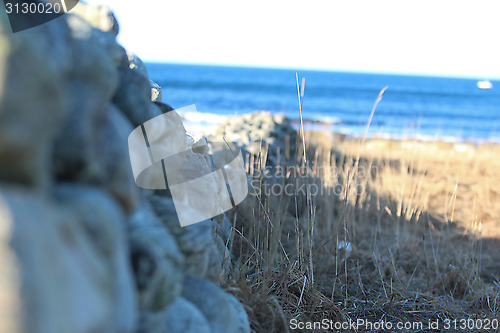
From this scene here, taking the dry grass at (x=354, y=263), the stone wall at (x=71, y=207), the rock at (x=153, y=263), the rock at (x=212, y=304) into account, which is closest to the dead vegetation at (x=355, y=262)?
the dry grass at (x=354, y=263)

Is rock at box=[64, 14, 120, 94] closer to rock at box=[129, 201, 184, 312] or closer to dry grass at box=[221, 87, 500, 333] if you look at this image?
rock at box=[129, 201, 184, 312]

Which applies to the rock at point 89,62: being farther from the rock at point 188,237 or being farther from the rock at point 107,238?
the rock at point 188,237

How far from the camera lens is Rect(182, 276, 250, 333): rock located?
1.50 metres

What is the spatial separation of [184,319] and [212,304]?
0.58 feet

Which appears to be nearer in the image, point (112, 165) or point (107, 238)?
point (107, 238)

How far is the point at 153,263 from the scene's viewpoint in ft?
3.79

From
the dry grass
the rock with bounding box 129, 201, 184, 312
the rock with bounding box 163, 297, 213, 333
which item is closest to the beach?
the dry grass

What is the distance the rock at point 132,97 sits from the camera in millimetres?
1463

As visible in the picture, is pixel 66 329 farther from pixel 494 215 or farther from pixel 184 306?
pixel 494 215

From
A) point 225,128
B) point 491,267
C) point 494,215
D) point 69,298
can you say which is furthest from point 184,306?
point 225,128

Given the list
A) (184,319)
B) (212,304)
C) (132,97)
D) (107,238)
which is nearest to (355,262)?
(212,304)

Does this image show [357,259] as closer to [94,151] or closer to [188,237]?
[188,237]

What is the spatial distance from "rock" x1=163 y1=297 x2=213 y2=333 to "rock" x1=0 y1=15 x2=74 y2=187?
60cm

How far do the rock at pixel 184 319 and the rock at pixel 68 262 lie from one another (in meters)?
0.30
